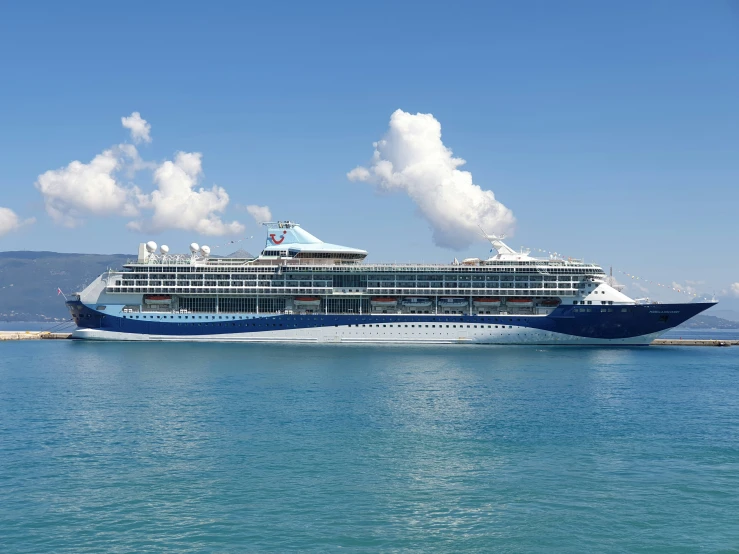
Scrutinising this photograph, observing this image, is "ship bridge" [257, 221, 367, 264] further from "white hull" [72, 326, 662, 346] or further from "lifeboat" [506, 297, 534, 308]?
"lifeboat" [506, 297, 534, 308]

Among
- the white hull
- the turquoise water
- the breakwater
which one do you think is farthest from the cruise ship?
the turquoise water

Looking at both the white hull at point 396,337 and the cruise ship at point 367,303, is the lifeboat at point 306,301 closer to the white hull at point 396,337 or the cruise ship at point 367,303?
the cruise ship at point 367,303

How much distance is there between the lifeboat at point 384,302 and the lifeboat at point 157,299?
24.2m

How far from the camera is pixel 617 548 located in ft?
62.3

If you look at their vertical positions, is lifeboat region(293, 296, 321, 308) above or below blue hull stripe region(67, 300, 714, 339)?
above

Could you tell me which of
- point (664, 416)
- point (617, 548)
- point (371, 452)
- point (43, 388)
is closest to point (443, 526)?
point (617, 548)

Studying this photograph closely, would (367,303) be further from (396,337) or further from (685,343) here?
(685,343)

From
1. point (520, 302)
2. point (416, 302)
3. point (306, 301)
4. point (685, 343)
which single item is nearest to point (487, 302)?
point (520, 302)

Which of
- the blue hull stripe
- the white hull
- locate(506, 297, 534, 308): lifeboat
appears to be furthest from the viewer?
locate(506, 297, 534, 308): lifeboat

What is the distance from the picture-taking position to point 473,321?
79.0m

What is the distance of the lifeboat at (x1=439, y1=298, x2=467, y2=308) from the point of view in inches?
3226

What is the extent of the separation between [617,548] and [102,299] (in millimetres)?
73181

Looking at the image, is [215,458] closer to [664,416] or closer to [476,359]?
[664,416]

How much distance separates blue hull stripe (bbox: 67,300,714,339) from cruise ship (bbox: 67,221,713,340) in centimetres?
11
